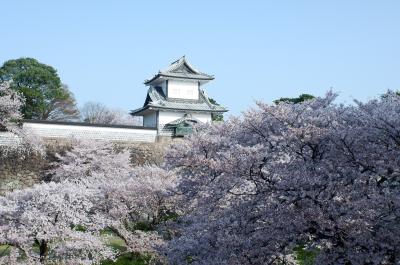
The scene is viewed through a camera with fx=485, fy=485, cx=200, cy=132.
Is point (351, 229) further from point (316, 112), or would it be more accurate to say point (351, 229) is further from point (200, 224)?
point (200, 224)

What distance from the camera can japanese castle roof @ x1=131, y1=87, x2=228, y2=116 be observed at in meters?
28.6

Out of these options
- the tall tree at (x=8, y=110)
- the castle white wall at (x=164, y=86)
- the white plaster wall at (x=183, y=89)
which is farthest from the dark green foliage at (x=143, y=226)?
the castle white wall at (x=164, y=86)

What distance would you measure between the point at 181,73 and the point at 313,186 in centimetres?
2473

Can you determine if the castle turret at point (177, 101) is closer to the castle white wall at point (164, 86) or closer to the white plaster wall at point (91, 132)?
the castle white wall at point (164, 86)

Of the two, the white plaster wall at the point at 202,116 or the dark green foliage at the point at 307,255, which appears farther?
the white plaster wall at the point at 202,116

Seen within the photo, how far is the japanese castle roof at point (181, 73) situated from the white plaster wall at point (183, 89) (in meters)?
0.44

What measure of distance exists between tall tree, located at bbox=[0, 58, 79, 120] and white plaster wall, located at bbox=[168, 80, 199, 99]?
11.7 metres

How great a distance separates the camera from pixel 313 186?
5992 millimetres

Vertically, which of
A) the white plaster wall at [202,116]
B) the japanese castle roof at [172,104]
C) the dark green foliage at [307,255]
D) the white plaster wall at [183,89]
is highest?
the white plaster wall at [183,89]

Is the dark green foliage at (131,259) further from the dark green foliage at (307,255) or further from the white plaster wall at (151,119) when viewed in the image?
the white plaster wall at (151,119)

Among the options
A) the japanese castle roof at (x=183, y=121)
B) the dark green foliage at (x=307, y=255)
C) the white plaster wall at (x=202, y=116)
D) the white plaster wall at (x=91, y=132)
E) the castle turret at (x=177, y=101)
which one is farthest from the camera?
the white plaster wall at (x=202, y=116)

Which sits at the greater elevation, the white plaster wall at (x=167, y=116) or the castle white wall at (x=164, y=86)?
the castle white wall at (x=164, y=86)

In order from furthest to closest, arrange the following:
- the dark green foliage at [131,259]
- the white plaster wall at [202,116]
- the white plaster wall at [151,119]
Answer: the white plaster wall at [202,116], the white plaster wall at [151,119], the dark green foliage at [131,259]

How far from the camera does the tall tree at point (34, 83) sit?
35691mm
